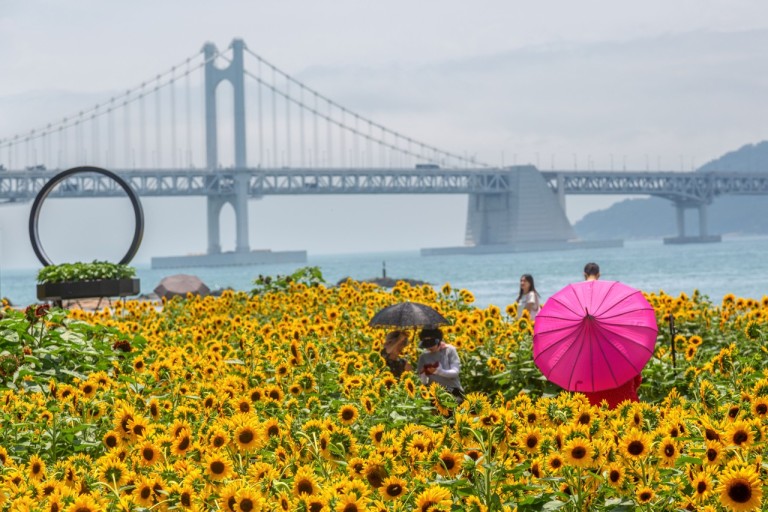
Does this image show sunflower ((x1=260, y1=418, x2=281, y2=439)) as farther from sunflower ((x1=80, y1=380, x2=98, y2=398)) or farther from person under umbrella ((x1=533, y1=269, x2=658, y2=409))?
person under umbrella ((x1=533, y1=269, x2=658, y2=409))

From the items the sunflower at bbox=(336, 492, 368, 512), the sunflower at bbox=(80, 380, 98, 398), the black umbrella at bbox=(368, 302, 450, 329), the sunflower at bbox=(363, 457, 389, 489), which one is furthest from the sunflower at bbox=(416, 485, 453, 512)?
the black umbrella at bbox=(368, 302, 450, 329)

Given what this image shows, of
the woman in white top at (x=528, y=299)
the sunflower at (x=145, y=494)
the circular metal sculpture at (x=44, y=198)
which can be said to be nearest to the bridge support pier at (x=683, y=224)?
the circular metal sculpture at (x=44, y=198)

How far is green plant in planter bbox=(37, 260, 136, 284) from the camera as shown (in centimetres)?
1057

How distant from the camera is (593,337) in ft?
18.2

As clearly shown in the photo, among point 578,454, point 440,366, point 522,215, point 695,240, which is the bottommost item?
point 440,366

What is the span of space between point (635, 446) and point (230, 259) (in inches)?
3235

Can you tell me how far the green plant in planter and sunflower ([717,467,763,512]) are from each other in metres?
8.79

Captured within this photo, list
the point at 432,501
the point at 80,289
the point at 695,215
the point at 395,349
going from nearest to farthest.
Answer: the point at 432,501 → the point at 395,349 → the point at 80,289 → the point at 695,215

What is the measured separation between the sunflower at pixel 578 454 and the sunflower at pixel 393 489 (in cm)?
46

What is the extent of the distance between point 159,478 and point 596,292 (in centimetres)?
337

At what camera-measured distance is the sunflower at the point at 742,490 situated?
8.43ft

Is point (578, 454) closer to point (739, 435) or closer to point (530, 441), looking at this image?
point (530, 441)

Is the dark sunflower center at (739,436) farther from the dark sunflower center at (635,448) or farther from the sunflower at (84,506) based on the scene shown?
the sunflower at (84,506)

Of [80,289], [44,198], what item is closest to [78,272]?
[80,289]
